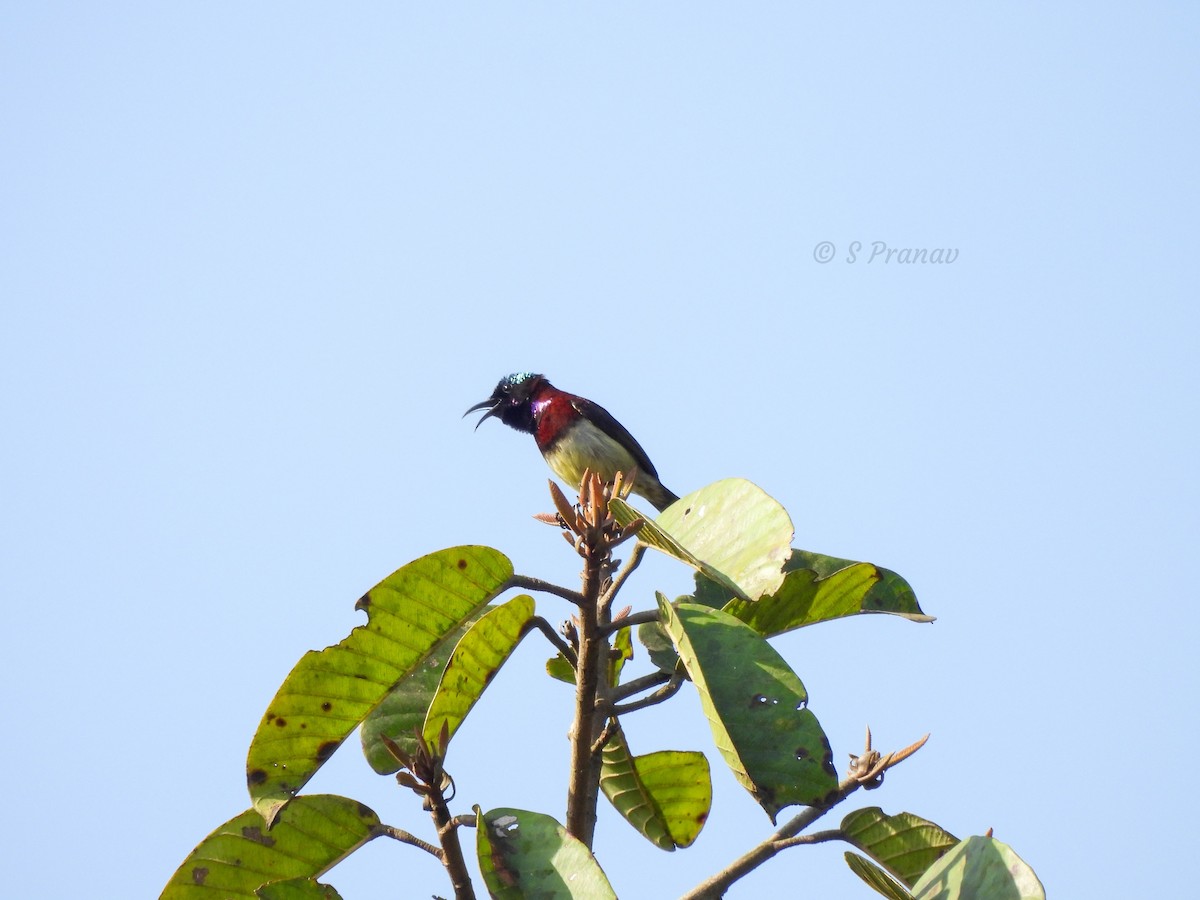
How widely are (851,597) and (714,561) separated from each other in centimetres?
54

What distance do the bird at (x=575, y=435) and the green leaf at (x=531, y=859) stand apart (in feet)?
15.9

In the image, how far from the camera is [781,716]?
2.14m

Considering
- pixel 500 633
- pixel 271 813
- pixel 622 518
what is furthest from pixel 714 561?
pixel 271 813

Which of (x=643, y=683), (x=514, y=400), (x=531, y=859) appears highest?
(x=514, y=400)

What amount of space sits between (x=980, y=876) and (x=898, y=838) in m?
0.39

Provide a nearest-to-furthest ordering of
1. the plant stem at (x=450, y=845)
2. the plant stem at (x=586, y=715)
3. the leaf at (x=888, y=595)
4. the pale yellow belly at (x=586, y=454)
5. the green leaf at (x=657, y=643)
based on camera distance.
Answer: the plant stem at (x=450, y=845), the plant stem at (x=586, y=715), the green leaf at (x=657, y=643), the leaf at (x=888, y=595), the pale yellow belly at (x=586, y=454)

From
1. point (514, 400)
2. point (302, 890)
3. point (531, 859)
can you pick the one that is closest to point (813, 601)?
point (531, 859)

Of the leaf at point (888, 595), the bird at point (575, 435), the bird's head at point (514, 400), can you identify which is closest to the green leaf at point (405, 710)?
the leaf at point (888, 595)

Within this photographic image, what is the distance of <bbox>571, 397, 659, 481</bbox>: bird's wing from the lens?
290 inches

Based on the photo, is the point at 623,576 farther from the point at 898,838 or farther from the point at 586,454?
the point at 586,454

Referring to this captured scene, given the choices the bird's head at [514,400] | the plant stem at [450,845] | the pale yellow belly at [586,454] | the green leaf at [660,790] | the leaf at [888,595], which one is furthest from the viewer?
the bird's head at [514,400]

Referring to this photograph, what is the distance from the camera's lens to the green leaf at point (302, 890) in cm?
225

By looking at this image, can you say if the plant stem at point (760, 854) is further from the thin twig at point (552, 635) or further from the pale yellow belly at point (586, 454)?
the pale yellow belly at point (586, 454)

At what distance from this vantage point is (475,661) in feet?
7.64
